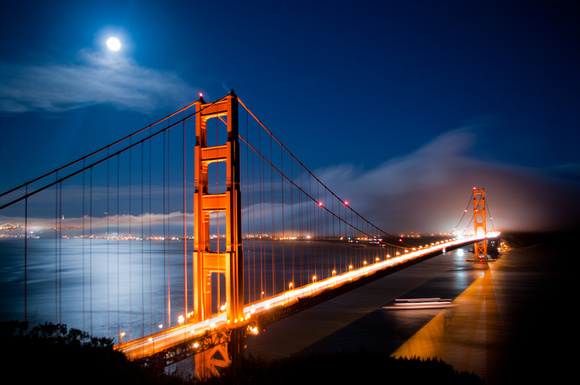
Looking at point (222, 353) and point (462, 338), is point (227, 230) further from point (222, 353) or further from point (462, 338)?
point (462, 338)

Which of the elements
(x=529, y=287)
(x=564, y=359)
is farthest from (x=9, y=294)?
(x=529, y=287)

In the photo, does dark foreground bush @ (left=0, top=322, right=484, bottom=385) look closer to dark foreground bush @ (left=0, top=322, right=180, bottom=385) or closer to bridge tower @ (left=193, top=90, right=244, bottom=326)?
dark foreground bush @ (left=0, top=322, right=180, bottom=385)

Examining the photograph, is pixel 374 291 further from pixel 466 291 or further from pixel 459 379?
pixel 459 379

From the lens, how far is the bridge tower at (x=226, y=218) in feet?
45.6

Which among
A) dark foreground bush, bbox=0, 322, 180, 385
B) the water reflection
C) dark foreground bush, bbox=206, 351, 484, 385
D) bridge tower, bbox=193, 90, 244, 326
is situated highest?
bridge tower, bbox=193, 90, 244, 326

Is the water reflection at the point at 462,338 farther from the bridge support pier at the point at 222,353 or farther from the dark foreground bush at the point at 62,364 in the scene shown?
the dark foreground bush at the point at 62,364

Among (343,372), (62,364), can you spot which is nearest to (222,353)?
(343,372)

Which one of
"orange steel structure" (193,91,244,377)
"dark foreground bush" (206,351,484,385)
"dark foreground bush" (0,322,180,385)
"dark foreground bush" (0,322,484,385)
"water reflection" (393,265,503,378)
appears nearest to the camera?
"dark foreground bush" (0,322,180,385)

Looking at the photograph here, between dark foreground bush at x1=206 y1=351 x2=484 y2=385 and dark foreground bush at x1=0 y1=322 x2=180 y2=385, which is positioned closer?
dark foreground bush at x1=0 y1=322 x2=180 y2=385

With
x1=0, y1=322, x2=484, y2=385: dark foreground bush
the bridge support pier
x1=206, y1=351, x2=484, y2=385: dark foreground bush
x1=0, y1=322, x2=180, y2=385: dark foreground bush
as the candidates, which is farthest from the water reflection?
x1=0, y1=322, x2=180, y2=385: dark foreground bush

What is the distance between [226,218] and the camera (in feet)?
45.8

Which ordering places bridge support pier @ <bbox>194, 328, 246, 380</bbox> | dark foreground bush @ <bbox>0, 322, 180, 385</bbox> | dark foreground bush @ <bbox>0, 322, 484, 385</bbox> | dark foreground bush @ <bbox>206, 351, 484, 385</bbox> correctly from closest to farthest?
1. dark foreground bush @ <bbox>0, 322, 180, 385</bbox>
2. dark foreground bush @ <bbox>0, 322, 484, 385</bbox>
3. dark foreground bush @ <bbox>206, 351, 484, 385</bbox>
4. bridge support pier @ <bbox>194, 328, 246, 380</bbox>

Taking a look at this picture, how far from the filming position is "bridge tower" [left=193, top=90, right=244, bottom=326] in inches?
548

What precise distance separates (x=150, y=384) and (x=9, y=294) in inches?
2146
